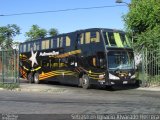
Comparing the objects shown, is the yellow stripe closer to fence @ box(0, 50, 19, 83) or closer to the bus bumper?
the bus bumper

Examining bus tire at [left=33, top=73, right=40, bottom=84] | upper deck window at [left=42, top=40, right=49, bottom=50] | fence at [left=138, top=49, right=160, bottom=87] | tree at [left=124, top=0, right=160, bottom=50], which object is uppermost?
tree at [left=124, top=0, right=160, bottom=50]

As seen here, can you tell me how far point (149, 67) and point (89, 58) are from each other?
418 cm

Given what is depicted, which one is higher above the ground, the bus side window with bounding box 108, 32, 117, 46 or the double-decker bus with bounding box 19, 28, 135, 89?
the bus side window with bounding box 108, 32, 117, 46

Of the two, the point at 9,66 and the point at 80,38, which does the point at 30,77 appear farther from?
the point at 80,38

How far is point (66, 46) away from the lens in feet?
90.2

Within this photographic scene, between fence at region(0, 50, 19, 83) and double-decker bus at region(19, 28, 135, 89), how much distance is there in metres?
2.96

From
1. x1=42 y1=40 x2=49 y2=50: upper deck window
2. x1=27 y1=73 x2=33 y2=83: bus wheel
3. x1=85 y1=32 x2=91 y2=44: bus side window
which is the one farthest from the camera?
x1=27 y1=73 x2=33 y2=83: bus wheel

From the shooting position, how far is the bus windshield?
79.0ft

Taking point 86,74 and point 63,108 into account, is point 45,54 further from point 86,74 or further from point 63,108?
point 63,108

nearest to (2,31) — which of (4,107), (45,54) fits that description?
(45,54)

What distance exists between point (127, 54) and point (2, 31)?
1689 inches

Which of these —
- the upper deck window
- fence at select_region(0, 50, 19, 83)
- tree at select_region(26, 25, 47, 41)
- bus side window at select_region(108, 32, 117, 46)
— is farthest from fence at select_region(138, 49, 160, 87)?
tree at select_region(26, 25, 47, 41)

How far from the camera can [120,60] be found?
2453 centimetres

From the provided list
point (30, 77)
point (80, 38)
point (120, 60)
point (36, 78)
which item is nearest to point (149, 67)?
point (120, 60)
